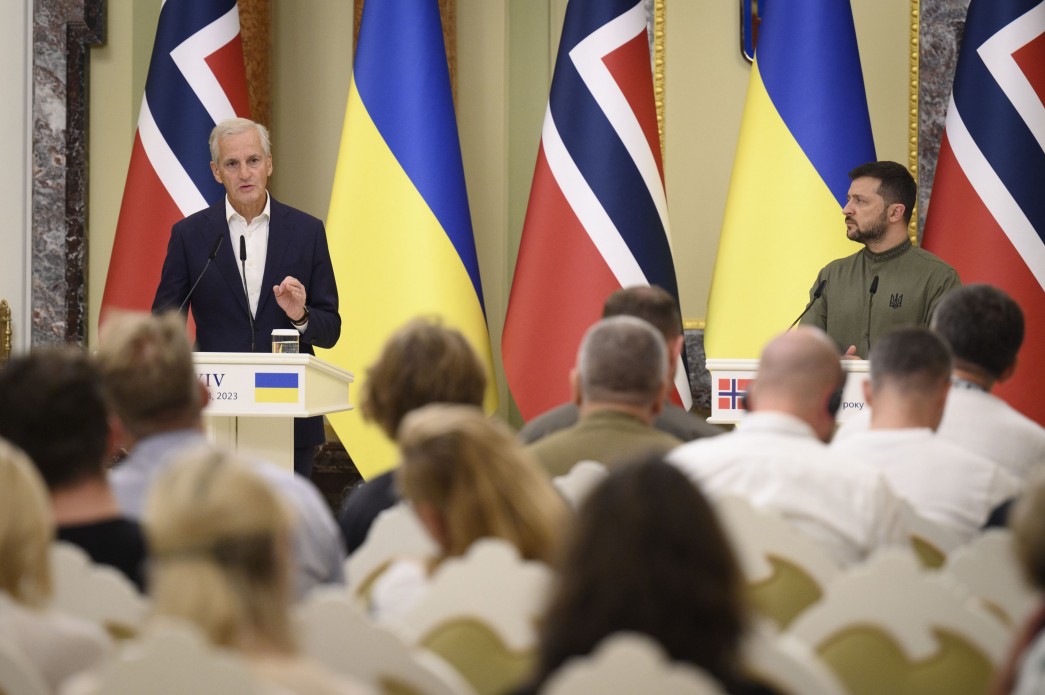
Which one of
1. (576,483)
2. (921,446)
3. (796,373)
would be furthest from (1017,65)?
(576,483)

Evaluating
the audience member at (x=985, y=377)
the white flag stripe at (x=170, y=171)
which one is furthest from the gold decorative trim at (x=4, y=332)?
the audience member at (x=985, y=377)

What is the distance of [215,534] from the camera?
4.72 feet

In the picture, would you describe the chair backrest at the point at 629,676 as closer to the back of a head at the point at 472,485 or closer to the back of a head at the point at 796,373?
the back of a head at the point at 472,485

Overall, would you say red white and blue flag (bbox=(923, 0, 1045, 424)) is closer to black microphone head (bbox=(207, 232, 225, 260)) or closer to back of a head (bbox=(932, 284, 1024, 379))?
back of a head (bbox=(932, 284, 1024, 379))

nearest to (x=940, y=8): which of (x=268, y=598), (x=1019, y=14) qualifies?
(x=1019, y=14)

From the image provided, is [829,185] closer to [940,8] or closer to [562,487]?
[940,8]

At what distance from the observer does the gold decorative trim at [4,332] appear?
20.7 ft

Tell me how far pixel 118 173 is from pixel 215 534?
18.3ft

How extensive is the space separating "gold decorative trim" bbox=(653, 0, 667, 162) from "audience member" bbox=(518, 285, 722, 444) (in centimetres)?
290

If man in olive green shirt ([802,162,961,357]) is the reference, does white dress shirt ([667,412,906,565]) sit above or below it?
below

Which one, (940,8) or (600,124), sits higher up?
(940,8)

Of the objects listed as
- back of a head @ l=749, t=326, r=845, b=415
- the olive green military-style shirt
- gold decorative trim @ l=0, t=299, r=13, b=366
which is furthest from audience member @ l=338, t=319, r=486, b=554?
gold decorative trim @ l=0, t=299, r=13, b=366

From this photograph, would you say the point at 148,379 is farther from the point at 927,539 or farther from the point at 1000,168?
the point at 1000,168

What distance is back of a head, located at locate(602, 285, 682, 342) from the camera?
3801 millimetres
